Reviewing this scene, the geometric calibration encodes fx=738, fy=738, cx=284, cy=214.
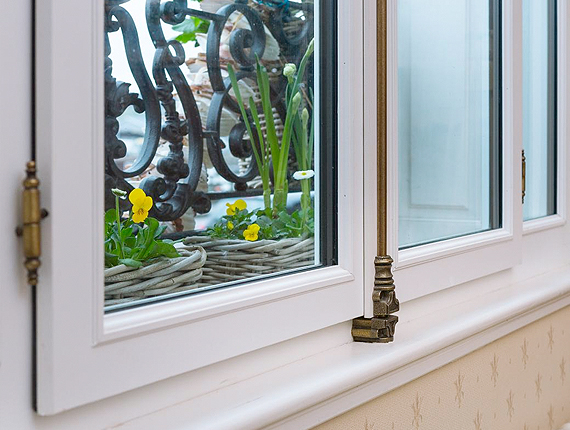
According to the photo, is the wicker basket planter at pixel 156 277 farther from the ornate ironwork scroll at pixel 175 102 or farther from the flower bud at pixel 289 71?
the flower bud at pixel 289 71

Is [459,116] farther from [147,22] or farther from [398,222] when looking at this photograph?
[147,22]

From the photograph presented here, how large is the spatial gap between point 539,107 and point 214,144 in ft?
3.65

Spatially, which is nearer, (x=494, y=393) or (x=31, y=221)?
(x=31, y=221)

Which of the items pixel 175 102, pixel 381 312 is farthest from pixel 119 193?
pixel 381 312

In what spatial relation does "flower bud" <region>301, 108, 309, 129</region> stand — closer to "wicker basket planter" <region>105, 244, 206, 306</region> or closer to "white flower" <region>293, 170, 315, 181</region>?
"white flower" <region>293, 170, 315, 181</region>

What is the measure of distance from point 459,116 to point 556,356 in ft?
1.90

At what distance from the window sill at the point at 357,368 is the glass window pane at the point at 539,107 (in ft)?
1.21

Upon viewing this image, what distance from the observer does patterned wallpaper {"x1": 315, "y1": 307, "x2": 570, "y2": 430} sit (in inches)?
39.1

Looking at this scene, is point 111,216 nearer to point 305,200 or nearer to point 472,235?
point 305,200

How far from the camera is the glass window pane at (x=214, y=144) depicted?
712 millimetres

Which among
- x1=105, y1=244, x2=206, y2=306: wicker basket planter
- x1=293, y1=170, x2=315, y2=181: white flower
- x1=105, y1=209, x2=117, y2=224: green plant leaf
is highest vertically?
x1=293, y1=170, x2=315, y2=181: white flower

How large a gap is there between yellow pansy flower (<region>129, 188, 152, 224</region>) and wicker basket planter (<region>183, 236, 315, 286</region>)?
7 centimetres

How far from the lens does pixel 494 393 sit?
1.27 m

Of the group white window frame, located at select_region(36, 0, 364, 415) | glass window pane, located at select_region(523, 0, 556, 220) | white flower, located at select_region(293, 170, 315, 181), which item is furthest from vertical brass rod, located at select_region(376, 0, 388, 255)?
glass window pane, located at select_region(523, 0, 556, 220)
